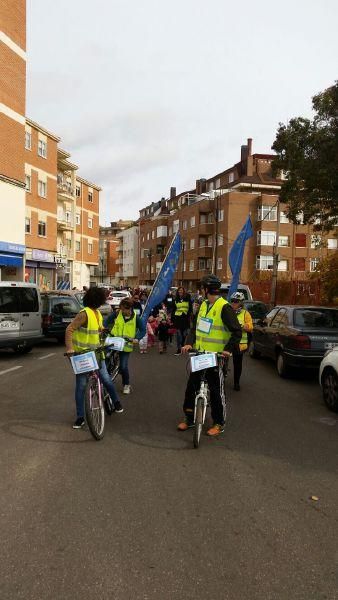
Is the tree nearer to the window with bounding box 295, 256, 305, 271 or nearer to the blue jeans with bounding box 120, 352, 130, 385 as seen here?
the blue jeans with bounding box 120, 352, 130, 385

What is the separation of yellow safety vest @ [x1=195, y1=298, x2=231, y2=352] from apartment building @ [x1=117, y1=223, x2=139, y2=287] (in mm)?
95452

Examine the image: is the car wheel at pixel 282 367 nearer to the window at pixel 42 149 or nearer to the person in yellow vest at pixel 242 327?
the person in yellow vest at pixel 242 327

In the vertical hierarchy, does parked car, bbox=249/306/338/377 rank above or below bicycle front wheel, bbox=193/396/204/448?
above

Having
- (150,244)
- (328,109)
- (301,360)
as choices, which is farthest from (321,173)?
(150,244)

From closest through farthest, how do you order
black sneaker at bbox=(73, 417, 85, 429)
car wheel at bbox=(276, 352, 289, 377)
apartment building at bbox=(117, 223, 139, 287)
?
black sneaker at bbox=(73, 417, 85, 429) < car wheel at bbox=(276, 352, 289, 377) < apartment building at bbox=(117, 223, 139, 287)

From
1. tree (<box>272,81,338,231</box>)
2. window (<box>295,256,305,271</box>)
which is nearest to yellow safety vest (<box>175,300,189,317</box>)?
tree (<box>272,81,338,231</box>)

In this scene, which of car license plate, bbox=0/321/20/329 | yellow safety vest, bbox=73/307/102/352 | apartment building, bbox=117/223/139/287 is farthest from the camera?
apartment building, bbox=117/223/139/287

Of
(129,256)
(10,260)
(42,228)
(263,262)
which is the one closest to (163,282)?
(10,260)

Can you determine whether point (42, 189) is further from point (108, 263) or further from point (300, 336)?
point (108, 263)

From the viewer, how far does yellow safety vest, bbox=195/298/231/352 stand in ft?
19.8

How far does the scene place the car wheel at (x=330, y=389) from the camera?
752 centimetres

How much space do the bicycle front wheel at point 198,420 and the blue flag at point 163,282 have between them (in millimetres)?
4379

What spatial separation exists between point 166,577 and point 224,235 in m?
57.4

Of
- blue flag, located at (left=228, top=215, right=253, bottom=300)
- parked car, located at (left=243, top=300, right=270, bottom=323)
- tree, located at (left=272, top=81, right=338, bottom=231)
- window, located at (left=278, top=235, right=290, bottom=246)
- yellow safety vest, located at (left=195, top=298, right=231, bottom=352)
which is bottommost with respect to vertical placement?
parked car, located at (left=243, top=300, right=270, bottom=323)
